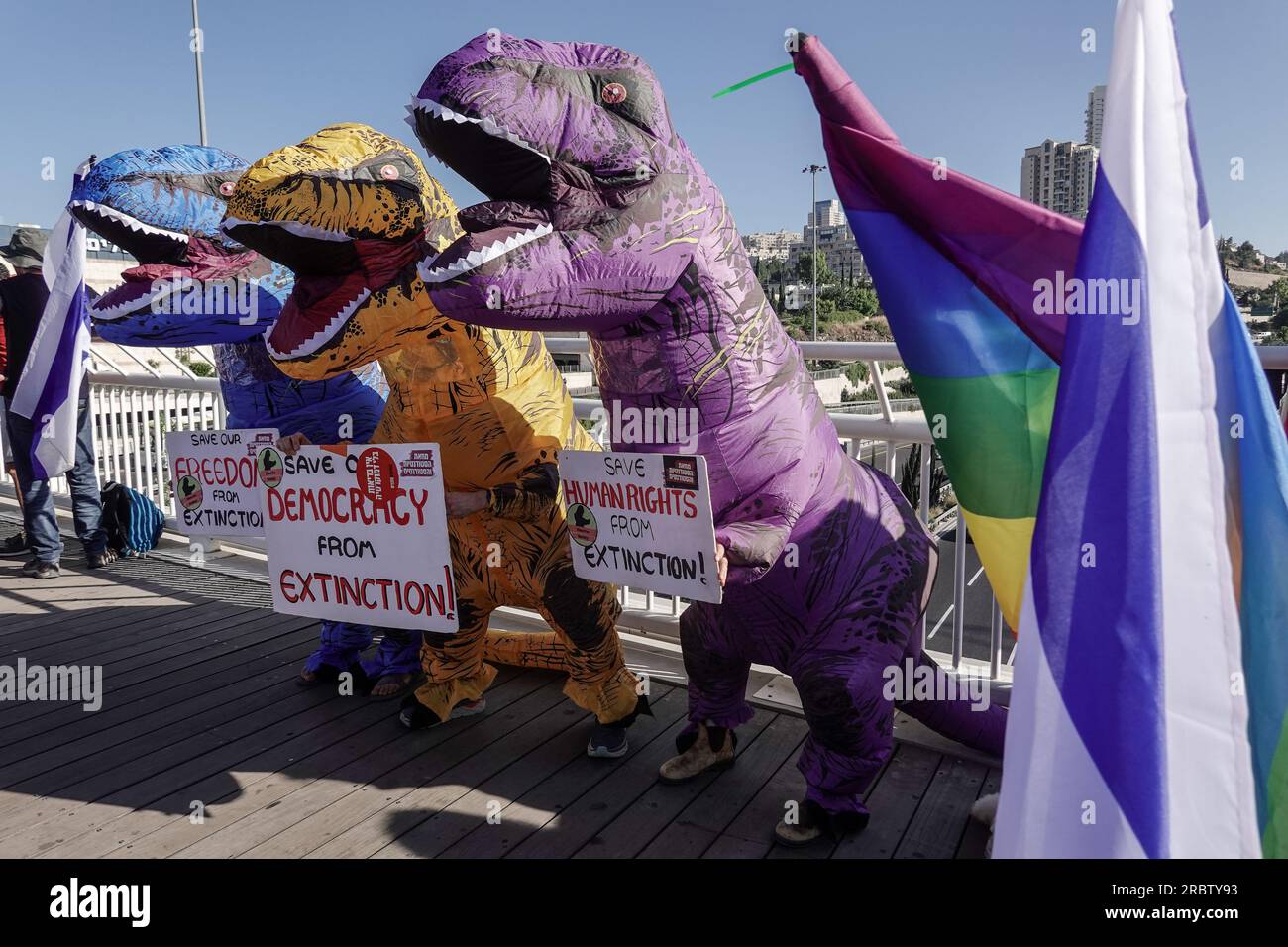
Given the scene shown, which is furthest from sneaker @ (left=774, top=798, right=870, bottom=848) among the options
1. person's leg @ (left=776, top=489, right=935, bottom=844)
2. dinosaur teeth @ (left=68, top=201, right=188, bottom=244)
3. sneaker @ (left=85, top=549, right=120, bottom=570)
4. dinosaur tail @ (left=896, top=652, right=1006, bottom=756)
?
sneaker @ (left=85, top=549, right=120, bottom=570)

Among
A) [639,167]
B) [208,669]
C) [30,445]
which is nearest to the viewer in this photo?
[639,167]

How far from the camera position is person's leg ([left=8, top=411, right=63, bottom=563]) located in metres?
5.34

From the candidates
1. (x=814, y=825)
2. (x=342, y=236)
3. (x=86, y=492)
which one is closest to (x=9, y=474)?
(x=86, y=492)

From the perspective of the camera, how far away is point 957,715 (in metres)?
2.80

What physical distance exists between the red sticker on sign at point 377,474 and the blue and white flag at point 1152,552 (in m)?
1.91

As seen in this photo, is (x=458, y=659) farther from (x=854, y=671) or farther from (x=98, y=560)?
(x=98, y=560)

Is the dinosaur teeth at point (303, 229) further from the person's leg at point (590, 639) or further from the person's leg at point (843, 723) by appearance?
the person's leg at point (843, 723)

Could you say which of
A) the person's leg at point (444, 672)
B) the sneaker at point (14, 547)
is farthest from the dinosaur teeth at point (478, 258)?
the sneaker at point (14, 547)

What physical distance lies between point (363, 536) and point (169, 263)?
114cm
